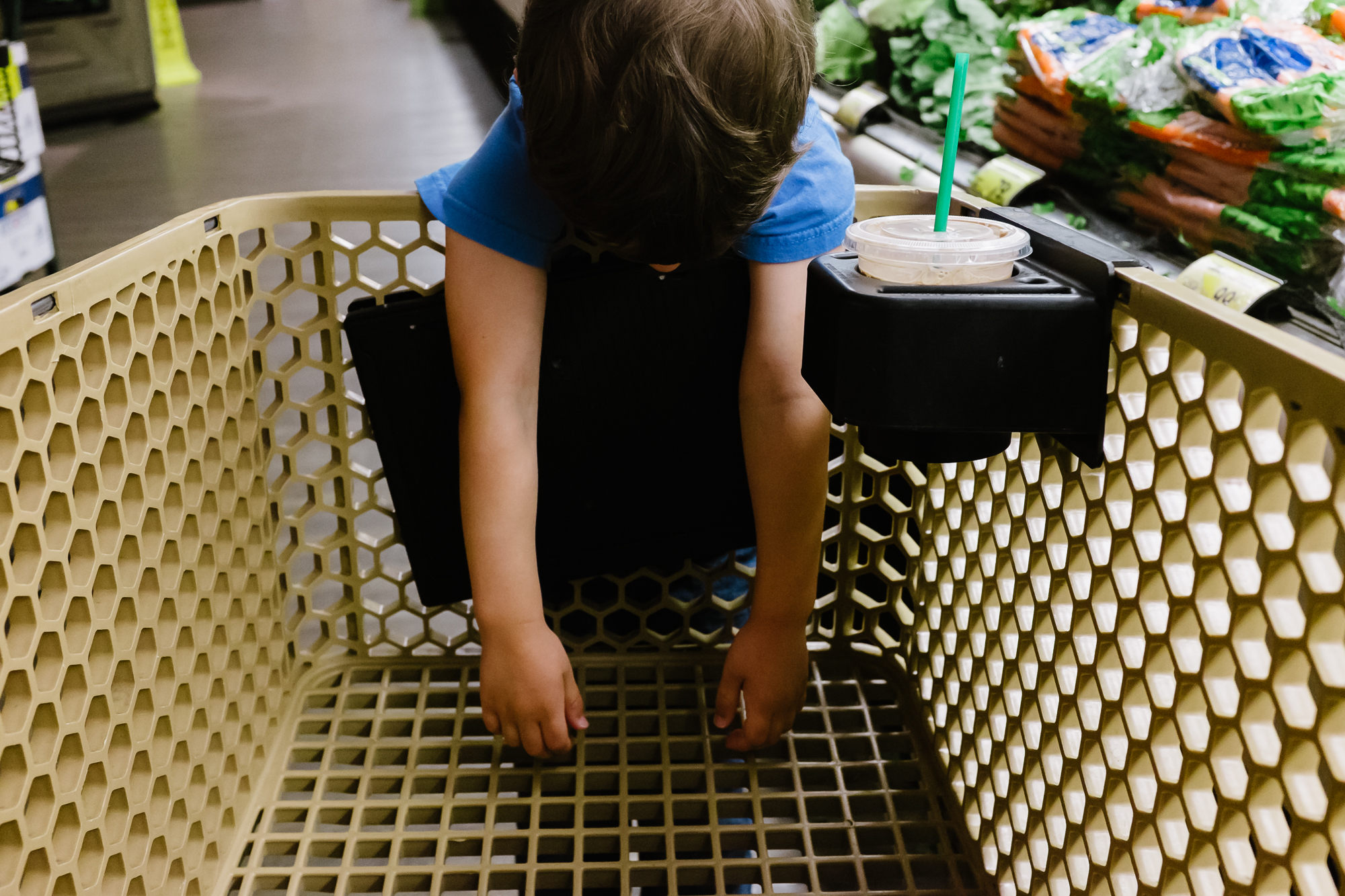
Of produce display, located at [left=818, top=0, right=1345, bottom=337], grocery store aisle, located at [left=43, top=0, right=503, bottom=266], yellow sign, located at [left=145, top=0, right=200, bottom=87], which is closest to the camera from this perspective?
produce display, located at [left=818, top=0, right=1345, bottom=337]

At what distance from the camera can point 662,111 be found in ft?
2.02

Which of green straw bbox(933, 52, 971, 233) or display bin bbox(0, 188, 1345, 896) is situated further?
green straw bbox(933, 52, 971, 233)

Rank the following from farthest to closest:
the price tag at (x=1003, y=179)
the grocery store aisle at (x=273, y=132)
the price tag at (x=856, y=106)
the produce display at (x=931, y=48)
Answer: the grocery store aisle at (x=273, y=132) → the price tag at (x=856, y=106) → the produce display at (x=931, y=48) → the price tag at (x=1003, y=179)

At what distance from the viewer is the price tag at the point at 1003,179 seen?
132 centimetres

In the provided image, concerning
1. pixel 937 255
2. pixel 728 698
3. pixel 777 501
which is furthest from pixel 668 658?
pixel 937 255

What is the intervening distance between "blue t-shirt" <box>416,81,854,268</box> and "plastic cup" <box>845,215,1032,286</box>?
0.19 metres

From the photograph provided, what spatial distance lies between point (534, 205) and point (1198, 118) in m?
0.83

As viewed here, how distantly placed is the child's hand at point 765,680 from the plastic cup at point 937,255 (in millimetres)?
382

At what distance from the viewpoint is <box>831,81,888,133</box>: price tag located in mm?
1839

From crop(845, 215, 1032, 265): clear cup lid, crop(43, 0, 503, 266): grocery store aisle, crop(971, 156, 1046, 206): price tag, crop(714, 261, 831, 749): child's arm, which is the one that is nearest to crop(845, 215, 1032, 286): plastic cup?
crop(845, 215, 1032, 265): clear cup lid

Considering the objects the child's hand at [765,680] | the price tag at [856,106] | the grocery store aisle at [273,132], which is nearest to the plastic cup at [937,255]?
the child's hand at [765,680]

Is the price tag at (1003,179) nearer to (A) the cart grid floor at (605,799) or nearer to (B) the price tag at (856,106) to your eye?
(B) the price tag at (856,106)

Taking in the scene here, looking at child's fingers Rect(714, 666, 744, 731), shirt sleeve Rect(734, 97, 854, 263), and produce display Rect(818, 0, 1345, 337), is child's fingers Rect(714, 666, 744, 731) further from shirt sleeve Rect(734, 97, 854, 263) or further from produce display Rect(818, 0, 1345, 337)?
produce display Rect(818, 0, 1345, 337)

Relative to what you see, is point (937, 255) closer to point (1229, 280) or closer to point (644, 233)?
point (644, 233)
